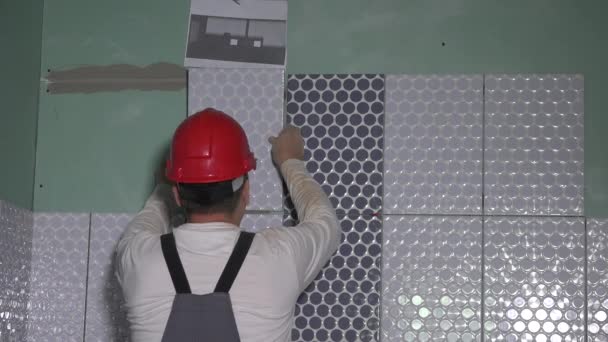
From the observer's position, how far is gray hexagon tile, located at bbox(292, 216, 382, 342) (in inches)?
100.0

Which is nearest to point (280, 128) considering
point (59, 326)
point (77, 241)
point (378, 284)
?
point (378, 284)

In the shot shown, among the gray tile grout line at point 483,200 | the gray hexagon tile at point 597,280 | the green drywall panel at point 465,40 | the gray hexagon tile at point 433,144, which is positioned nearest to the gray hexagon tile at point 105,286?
the green drywall panel at point 465,40

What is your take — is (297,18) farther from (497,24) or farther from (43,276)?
(43,276)

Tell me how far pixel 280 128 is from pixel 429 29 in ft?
1.88

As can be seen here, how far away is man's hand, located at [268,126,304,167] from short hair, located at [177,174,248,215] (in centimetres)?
55

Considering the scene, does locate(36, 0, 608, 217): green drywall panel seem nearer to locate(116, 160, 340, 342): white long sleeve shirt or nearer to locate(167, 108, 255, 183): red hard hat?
locate(167, 108, 255, 183): red hard hat

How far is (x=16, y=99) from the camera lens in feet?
8.50

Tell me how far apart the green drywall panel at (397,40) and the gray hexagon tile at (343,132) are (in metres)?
0.08

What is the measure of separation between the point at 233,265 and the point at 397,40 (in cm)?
113

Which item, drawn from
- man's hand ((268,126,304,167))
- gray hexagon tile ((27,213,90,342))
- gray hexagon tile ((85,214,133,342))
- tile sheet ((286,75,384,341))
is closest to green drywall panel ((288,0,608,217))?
tile sheet ((286,75,384,341))

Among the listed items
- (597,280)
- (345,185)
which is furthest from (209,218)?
(597,280)

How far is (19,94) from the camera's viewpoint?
8.57 feet

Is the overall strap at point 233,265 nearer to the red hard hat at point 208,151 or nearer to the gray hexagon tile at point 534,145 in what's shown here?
the red hard hat at point 208,151

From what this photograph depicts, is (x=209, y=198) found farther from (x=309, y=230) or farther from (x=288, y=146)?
(x=288, y=146)
